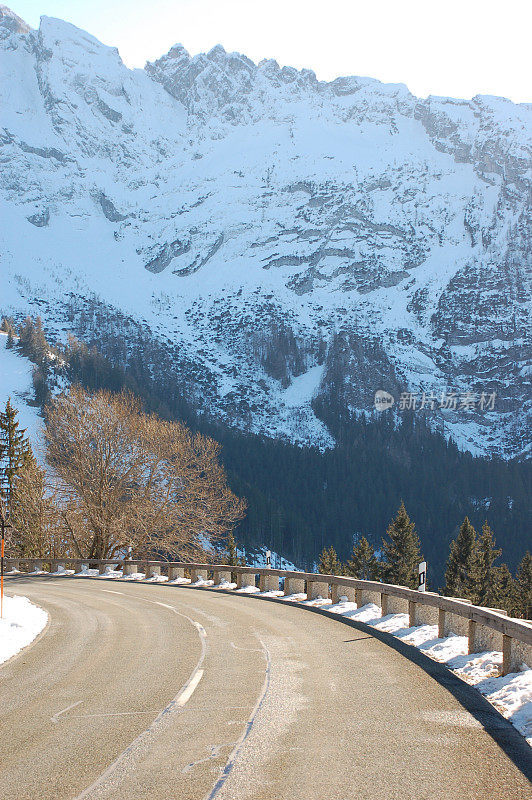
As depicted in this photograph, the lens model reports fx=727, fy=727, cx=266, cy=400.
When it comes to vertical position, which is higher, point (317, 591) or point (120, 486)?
point (120, 486)

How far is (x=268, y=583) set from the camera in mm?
25250

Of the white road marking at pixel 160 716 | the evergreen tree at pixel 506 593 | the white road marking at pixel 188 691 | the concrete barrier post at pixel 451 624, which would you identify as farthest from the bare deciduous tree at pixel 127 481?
the evergreen tree at pixel 506 593

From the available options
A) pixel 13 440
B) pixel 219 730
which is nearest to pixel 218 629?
pixel 219 730

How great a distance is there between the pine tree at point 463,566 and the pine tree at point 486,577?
0.32 m

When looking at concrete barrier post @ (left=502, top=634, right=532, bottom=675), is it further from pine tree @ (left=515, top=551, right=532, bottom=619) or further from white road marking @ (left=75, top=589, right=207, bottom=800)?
pine tree @ (left=515, top=551, right=532, bottom=619)

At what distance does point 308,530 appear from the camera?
157 metres

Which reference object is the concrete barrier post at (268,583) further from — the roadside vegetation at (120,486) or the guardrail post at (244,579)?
the roadside vegetation at (120,486)

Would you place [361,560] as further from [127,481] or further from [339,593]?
[339,593]

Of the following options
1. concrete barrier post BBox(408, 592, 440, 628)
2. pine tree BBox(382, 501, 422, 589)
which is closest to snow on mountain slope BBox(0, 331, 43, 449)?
pine tree BBox(382, 501, 422, 589)

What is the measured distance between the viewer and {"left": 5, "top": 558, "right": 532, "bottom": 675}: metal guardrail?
872 centimetres

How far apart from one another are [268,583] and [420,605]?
40.0ft

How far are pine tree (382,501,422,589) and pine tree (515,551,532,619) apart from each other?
30.5 feet

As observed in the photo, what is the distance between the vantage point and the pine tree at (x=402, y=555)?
61.3 m

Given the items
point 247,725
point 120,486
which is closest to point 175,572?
point 120,486
